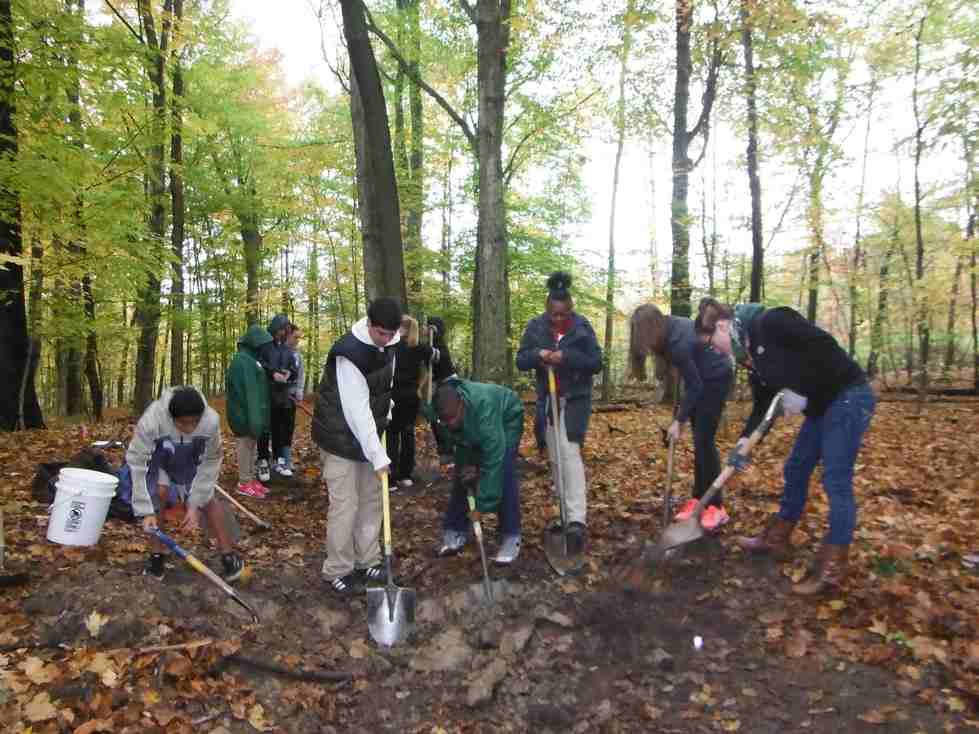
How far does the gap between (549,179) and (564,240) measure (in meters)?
3.42

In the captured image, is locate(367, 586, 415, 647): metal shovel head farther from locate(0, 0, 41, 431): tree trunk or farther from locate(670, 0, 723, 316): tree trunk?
locate(670, 0, 723, 316): tree trunk

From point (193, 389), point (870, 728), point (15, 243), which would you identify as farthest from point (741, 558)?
point (15, 243)

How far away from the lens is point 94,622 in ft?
11.2

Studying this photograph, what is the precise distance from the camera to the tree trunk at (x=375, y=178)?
7.86 m

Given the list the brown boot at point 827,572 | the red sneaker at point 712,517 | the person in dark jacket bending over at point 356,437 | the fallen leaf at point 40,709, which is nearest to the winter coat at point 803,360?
the brown boot at point 827,572

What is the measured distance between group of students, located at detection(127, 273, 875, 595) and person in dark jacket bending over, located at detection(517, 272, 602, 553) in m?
0.01

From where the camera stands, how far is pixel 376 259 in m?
8.28

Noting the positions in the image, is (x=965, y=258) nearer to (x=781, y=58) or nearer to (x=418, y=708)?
(x=781, y=58)

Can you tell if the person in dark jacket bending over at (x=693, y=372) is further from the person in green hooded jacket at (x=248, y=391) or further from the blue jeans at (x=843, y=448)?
the person in green hooded jacket at (x=248, y=391)

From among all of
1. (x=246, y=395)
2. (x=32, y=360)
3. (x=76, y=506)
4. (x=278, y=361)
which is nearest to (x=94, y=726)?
(x=76, y=506)

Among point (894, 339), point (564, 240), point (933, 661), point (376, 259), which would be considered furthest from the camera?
point (894, 339)

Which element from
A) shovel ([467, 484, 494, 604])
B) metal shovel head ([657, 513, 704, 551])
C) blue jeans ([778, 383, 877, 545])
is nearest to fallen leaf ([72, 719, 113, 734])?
shovel ([467, 484, 494, 604])

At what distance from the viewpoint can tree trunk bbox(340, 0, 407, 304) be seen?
309 inches

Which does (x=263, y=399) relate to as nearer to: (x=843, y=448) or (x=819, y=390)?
(x=819, y=390)
